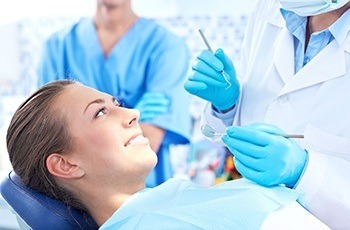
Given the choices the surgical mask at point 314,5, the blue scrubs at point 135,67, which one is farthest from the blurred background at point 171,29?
the surgical mask at point 314,5

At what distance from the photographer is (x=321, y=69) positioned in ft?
4.46

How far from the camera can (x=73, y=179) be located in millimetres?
1394

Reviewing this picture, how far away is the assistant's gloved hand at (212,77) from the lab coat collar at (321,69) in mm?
185

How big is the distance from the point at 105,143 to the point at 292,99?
50 centimetres

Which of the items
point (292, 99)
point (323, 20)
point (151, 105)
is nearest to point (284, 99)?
point (292, 99)

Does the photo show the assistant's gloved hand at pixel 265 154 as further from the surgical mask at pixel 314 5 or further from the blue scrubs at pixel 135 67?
the blue scrubs at pixel 135 67

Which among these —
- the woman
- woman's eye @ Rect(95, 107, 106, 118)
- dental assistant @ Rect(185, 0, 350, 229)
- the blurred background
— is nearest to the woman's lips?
the woman

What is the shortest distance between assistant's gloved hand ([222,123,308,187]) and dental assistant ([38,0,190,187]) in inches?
35.3

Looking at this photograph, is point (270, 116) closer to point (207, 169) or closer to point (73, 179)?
point (73, 179)

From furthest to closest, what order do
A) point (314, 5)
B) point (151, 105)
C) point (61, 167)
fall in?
point (151, 105) < point (61, 167) < point (314, 5)

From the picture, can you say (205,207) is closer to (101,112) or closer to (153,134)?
(101,112)

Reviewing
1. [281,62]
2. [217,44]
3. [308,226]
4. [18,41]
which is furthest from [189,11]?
[308,226]

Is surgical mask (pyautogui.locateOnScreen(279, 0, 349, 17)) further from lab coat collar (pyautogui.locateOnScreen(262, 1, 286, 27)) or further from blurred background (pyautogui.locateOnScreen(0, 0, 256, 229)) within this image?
blurred background (pyautogui.locateOnScreen(0, 0, 256, 229))

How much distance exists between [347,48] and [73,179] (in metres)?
0.77
